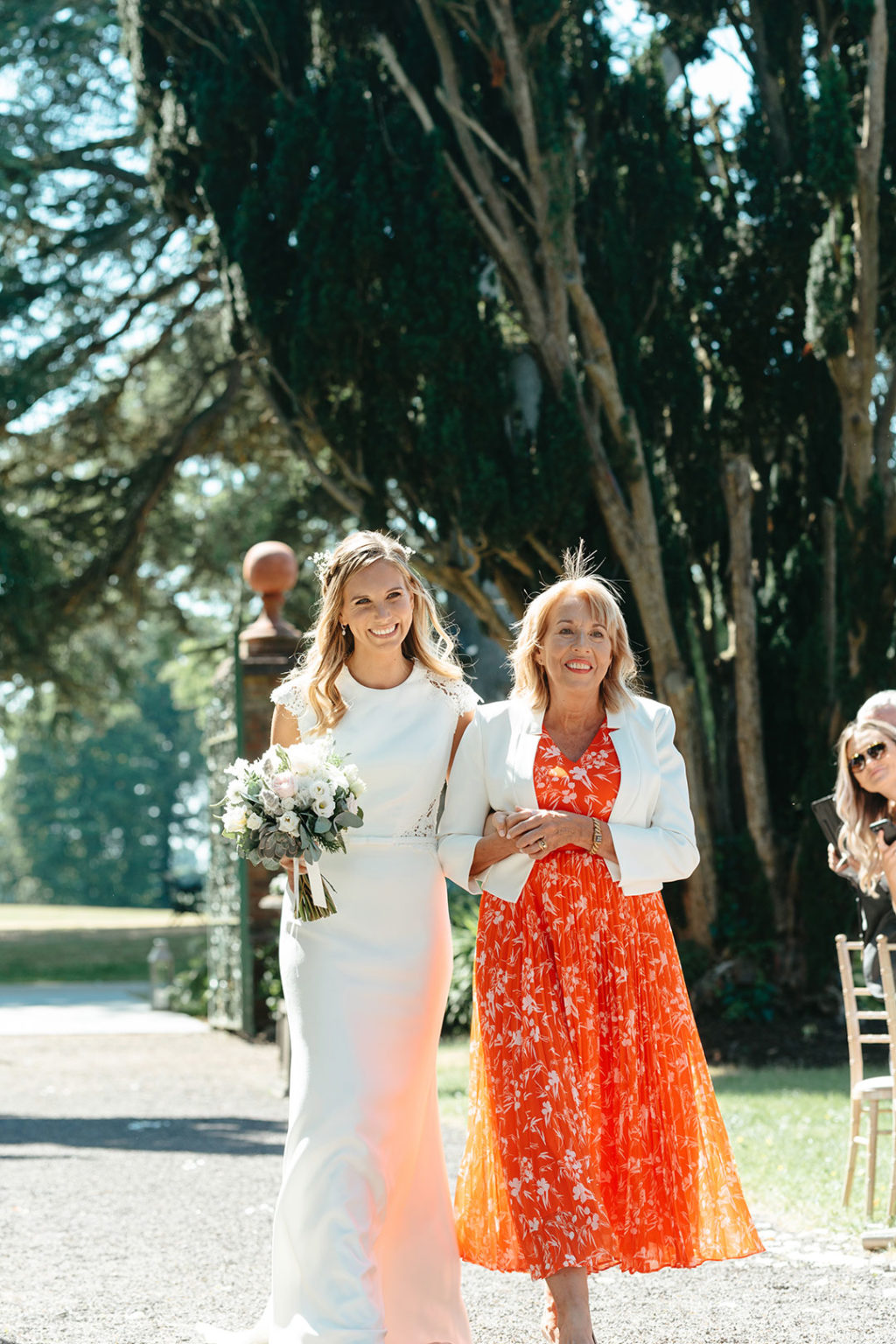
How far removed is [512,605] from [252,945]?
325cm

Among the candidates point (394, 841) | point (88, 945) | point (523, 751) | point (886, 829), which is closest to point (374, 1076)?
point (394, 841)

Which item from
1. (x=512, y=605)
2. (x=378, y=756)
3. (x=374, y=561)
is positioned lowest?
(x=378, y=756)

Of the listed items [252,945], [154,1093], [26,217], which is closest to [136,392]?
[26,217]

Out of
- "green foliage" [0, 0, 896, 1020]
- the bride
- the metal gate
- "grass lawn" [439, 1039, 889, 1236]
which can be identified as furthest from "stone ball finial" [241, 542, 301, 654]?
the bride

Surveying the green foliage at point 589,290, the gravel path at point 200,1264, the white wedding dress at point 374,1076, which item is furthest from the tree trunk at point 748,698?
the white wedding dress at point 374,1076

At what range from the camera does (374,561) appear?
3977 mm

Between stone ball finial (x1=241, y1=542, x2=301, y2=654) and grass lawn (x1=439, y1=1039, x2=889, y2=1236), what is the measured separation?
3.43 meters

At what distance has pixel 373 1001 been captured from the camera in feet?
12.0

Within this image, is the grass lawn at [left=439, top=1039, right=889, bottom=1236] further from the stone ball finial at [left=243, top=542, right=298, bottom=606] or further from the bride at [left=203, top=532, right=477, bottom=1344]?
the stone ball finial at [left=243, top=542, right=298, bottom=606]

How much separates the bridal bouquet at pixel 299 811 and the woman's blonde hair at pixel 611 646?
1.69 feet

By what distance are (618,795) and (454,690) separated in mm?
574

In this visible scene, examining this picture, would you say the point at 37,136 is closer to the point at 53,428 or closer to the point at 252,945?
the point at 53,428

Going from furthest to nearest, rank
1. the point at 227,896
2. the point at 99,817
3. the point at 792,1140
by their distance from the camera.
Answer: the point at 99,817 < the point at 227,896 < the point at 792,1140

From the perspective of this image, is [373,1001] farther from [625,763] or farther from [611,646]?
[611,646]
